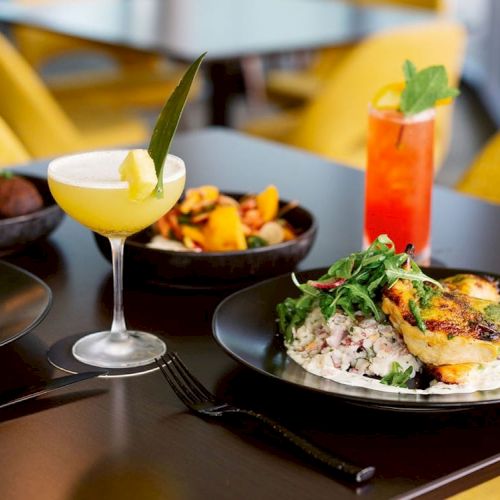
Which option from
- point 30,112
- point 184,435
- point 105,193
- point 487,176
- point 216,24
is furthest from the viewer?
point 216,24

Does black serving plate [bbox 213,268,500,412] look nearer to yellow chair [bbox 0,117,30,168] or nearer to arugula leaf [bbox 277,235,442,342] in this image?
arugula leaf [bbox 277,235,442,342]

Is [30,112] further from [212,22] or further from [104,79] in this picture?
[104,79]

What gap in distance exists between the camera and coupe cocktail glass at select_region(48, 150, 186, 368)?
103 cm

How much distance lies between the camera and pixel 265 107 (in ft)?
20.1

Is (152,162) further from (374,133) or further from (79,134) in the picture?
(79,134)

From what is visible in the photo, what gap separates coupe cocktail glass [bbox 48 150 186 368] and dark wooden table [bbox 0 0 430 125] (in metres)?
2.10

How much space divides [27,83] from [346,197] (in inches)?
63.5

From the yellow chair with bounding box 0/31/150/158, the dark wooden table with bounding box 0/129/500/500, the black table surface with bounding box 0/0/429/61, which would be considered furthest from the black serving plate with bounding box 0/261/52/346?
the black table surface with bounding box 0/0/429/61

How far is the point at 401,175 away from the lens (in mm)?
1379

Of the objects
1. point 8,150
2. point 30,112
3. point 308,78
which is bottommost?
point 308,78

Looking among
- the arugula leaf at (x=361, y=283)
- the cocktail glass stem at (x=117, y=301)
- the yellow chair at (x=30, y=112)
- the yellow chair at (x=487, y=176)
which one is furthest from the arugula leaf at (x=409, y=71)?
the yellow chair at (x=30, y=112)

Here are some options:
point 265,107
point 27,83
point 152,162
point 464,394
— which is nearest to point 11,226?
point 152,162

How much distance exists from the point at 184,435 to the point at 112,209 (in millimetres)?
243

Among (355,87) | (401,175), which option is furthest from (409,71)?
(355,87)
